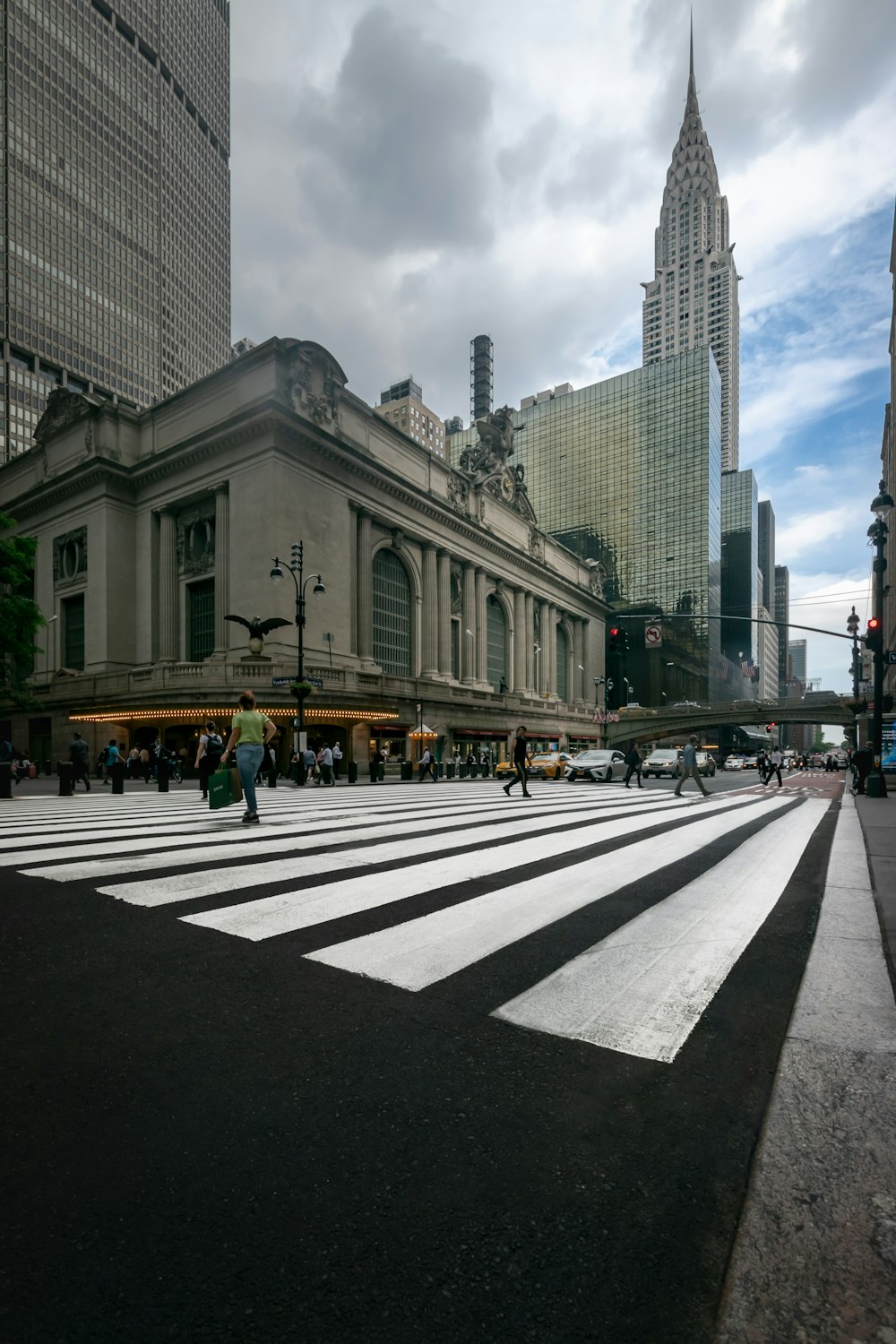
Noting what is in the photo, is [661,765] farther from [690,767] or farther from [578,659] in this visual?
[578,659]

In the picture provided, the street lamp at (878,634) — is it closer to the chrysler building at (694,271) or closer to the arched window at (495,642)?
the arched window at (495,642)

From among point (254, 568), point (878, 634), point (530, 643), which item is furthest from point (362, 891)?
point (530, 643)

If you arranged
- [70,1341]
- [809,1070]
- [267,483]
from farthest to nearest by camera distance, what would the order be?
[267,483]
[809,1070]
[70,1341]

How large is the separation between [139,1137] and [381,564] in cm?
4726

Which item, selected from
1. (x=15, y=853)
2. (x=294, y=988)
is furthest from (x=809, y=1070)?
(x=15, y=853)

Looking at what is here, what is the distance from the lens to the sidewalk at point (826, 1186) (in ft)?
4.56

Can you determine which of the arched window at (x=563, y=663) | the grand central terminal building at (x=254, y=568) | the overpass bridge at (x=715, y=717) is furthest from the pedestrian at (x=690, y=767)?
the arched window at (x=563, y=663)

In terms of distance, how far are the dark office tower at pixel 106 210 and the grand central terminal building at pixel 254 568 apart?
4576 cm

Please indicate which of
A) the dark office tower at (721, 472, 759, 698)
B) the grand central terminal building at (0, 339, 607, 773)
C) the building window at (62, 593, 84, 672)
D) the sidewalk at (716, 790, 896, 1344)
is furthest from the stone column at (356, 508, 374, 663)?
the dark office tower at (721, 472, 759, 698)

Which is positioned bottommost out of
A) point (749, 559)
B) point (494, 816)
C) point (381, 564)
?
point (494, 816)

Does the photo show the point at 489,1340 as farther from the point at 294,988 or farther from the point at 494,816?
the point at 494,816

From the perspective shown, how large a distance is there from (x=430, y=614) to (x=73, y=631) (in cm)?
2577

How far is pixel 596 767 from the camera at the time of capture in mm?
28594

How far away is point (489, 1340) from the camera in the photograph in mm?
1319
